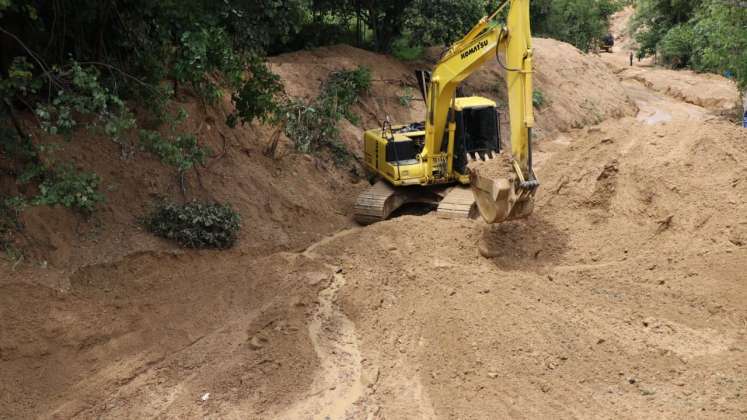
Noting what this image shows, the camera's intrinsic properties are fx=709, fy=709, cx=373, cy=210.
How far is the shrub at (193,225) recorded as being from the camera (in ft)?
34.4

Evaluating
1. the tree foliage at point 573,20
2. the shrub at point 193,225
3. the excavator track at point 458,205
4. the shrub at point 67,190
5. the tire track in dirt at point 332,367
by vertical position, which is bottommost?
the tire track in dirt at point 332,367

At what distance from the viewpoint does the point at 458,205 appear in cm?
1198

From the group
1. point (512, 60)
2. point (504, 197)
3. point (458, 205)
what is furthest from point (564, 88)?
point (504, 197)

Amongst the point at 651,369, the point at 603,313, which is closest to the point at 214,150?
the point at 603,313

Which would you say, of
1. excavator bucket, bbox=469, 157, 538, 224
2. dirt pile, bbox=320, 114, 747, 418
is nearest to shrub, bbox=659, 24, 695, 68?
dirt pile, bbox=320, 114, 747, 418

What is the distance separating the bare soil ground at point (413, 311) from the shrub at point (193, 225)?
25cm

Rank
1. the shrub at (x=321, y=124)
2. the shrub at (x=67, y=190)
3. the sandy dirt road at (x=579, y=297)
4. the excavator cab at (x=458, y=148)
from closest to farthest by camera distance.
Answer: the sandy dirt road at (x=579, y=297) → the shrub at (x=67, y=190) → the excavator cab at (x=458, y=148) → the shrub at (x=321, y=124)

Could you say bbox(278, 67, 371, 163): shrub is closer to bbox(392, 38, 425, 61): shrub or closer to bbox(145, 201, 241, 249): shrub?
bbox(145, 201, 241, 249): shrub

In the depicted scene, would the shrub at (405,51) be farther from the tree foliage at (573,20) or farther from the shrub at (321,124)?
the tree foliage at (573,20)

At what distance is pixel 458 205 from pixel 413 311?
3561 mm

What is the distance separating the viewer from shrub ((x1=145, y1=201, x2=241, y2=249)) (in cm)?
1050

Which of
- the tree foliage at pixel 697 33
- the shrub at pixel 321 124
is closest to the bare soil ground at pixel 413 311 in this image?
the shrub at pixel 321 124

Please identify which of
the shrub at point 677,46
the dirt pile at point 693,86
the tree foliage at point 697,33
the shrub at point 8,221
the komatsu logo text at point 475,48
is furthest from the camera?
the shrub at point 677,46

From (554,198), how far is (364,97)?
6.85 meters
